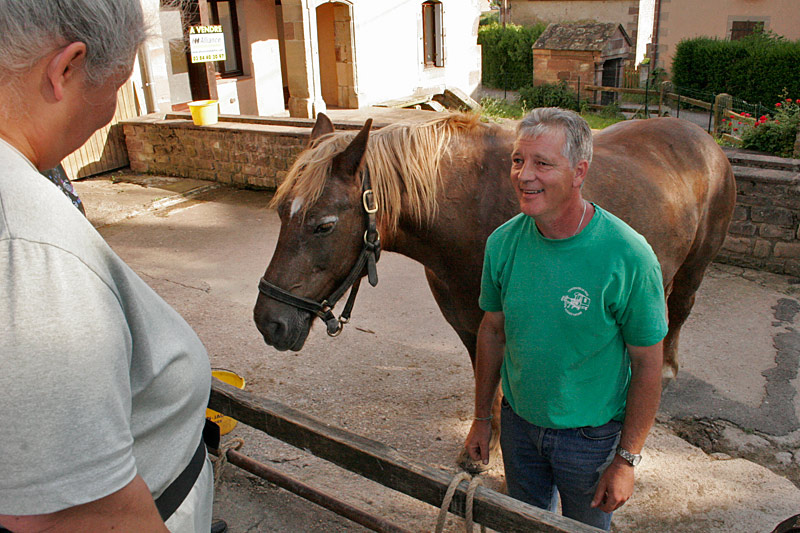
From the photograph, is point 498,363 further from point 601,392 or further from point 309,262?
point 309,262

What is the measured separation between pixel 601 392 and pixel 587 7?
3048 centimetres

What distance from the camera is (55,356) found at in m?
0.69

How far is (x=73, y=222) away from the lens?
0.77 m

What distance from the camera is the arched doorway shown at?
46.9ft

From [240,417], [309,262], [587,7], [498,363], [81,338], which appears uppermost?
[587,7]

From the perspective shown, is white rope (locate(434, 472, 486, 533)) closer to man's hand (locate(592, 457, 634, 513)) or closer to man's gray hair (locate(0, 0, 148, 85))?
man's hand (locate(592, 457, 634, 513))

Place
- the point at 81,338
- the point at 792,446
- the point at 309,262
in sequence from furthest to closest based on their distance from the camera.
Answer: the point at 792,446, the point at 309,262, the point at 81,338

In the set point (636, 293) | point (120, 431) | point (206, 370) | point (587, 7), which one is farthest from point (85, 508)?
point (587, 7)

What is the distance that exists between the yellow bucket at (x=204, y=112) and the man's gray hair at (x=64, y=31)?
866 cm

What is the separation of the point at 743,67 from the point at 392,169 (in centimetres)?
2357

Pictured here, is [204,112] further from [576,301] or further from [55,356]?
[55,356]

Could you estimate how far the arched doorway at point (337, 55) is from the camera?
14.3 m

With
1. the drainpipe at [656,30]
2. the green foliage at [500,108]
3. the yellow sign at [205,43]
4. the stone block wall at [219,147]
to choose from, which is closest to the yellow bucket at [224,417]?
the stone block wall at [219,147]

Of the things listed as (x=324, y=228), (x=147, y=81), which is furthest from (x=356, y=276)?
(x=147, y=81)
